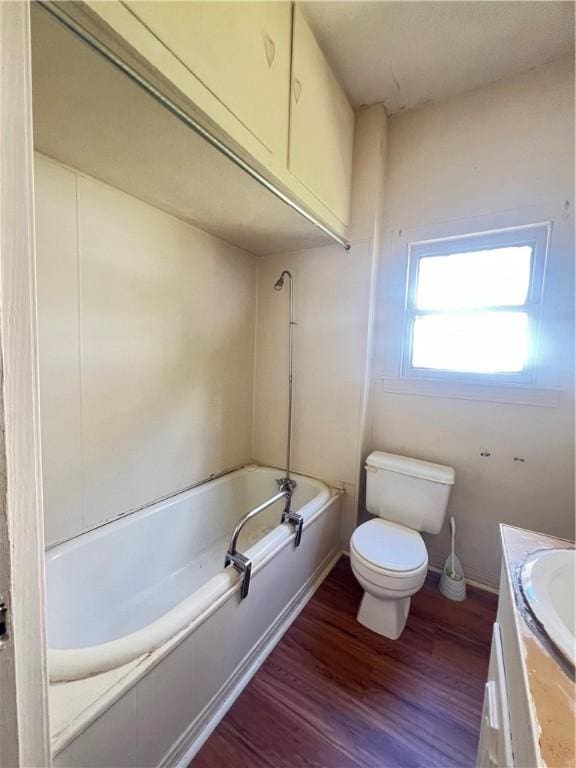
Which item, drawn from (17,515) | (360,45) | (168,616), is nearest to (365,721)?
(168,616)

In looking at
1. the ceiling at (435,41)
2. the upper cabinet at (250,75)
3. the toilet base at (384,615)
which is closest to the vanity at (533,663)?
the toilet base at (384,615)

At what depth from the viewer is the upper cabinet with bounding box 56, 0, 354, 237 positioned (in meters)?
0.77

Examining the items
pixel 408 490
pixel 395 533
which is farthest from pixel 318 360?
pixel 395 533

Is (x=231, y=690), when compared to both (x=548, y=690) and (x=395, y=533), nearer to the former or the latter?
(x=395, y=533)

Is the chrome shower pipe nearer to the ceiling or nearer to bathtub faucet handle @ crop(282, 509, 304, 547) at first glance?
bathtub faucet handle @ crop(282, 509, 304, 547)

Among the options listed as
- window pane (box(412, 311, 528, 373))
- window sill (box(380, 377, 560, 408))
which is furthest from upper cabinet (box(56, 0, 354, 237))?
window sill (box(380, 377, 560, 408))

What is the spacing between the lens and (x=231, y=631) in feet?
3.91

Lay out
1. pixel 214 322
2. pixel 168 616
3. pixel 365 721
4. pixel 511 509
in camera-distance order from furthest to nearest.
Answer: pixel 214 322, pixel 511 509, pixel 365 721, pixel 168 616

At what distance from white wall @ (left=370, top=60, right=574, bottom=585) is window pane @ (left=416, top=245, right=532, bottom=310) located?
0.12 m

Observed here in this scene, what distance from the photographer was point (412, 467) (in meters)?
1.79

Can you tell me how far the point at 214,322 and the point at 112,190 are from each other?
82 cm

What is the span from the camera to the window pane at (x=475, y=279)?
1.67 metres

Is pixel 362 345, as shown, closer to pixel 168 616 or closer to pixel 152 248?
pixel 152 248

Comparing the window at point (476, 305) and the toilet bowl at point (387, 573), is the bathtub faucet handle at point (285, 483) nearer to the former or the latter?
the toilet bowl at point (387, 573)
